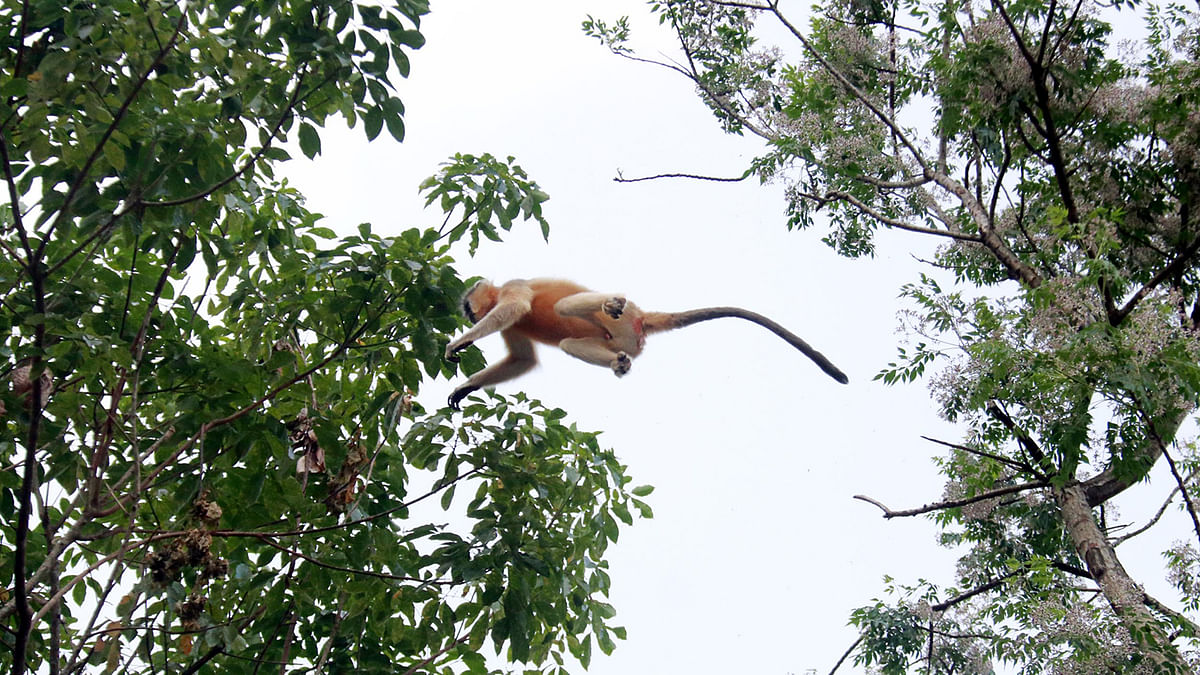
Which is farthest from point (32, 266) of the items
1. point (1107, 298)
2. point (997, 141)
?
point (997, 141)

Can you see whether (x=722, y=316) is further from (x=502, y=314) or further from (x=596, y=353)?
(x=502, y=314)

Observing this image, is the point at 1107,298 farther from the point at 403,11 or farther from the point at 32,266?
the point at 32,266

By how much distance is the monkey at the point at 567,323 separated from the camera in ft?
16.8

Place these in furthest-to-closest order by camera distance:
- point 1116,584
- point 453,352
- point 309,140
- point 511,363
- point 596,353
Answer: point 1116,584, point 511,363, point 596,353, point 453,352, point 309,140

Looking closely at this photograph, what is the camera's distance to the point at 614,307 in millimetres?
5094

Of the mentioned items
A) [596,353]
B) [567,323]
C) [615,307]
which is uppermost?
[567,323]

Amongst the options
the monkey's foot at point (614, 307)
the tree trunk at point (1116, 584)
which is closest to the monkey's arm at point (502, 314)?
the monkey's foot at point (614, 307)

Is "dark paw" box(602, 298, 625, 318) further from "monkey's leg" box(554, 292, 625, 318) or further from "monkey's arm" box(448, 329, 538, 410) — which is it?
"monkey's arm" box(448, 329, 538, 410)

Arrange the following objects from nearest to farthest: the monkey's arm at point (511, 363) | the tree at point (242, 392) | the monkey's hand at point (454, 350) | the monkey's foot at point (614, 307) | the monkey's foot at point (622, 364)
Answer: the tree at point (242, 392) < the monkey's hand at point (454, 350) < the monkey's foot at point (622, 364) < the monkey's foot at point (614, 307) < the monkey's arm at point (511, 363)

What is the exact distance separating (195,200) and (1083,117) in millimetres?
7102

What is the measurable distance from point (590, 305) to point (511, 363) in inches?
38.8

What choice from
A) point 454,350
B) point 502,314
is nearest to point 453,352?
point 454,350

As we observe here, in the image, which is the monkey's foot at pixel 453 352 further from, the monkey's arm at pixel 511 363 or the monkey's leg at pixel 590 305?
the monkey's arm at pixel 511 363

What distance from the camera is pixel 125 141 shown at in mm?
3254
